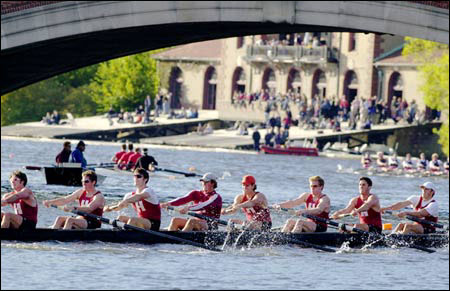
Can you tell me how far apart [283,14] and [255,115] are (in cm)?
6759

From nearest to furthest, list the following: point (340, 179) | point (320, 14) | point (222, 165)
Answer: point (320, 14) < point (340, 179) < point (222, 165)

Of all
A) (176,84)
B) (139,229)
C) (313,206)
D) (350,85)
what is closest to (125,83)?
(176,84)

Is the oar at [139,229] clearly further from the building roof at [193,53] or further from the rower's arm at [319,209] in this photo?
the building roof at [193,53]

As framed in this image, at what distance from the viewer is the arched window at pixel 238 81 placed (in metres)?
108

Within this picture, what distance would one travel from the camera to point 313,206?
3659 centimetres

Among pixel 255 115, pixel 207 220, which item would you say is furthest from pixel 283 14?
pixel 255 115

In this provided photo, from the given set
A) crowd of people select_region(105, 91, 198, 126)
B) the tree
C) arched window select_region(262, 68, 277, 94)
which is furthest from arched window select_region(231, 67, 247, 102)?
the tree

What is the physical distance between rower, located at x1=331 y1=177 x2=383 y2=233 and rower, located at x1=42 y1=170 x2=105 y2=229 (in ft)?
18.5

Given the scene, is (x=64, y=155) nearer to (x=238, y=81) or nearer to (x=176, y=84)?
(x=238, y=81)

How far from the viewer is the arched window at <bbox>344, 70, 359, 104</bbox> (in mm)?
100750

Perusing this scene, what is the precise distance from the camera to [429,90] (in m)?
79.6

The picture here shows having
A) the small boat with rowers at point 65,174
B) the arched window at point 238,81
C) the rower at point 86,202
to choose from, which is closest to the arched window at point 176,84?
the arched window at point 238,81

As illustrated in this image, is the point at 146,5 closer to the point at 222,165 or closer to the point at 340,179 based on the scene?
the point at 340,179

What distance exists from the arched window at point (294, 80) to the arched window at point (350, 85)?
3876mm
